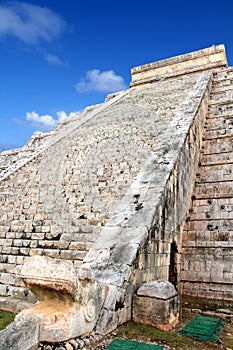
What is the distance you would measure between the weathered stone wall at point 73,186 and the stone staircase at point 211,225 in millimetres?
1558

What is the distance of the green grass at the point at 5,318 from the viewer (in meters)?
4.00

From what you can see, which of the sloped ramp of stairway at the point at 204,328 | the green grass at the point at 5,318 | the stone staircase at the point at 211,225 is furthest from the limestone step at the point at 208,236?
the green grass at the point at 5,318

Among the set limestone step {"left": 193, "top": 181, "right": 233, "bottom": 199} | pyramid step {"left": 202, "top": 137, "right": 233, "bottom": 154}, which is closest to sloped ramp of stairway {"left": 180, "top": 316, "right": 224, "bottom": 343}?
limestone step {"left": 193, "top": 181, "right": 233, "bottom": 199}

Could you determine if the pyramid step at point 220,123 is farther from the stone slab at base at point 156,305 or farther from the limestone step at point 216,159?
the stone slab at base at point 156,305

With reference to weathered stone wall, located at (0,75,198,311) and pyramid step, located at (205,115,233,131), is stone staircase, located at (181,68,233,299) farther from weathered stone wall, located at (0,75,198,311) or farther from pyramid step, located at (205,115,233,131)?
weathered stone wall, located at (0,75,198,311)

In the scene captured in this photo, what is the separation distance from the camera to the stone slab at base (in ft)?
13.1

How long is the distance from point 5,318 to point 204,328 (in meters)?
2.67

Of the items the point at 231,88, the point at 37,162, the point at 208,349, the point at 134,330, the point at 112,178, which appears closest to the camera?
the point at 208,349

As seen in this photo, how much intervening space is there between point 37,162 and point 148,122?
4104mm

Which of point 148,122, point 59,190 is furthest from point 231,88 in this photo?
point 59,190

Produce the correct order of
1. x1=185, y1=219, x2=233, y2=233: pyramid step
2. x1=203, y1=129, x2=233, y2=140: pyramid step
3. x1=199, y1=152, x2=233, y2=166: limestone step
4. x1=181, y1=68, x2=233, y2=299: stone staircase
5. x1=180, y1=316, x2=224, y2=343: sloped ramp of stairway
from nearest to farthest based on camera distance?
x1=180, y1=316, x2=224, y2=343: sloped ramp of stairway → x1=181, y1=68, x2=233, y2=299: stone staircase → x1=185, y1=219, x2=233, y2=233: pyramid step → x1=199, y1=152, x2=233, y2=166: limestone step → x1=203, y1=129, x2=233, y2=140: pyramid step

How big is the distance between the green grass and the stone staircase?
10.9 feet

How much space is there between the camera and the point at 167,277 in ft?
18.5

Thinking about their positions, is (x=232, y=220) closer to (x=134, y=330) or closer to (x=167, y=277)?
(x=167, y=277)
